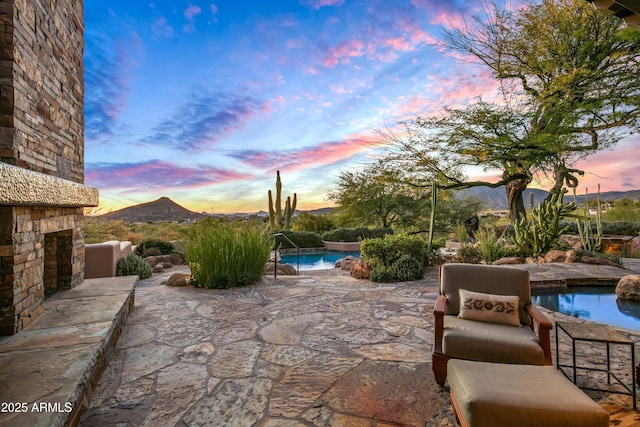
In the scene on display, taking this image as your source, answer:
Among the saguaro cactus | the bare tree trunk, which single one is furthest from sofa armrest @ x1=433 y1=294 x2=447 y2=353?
the saguaro cactus

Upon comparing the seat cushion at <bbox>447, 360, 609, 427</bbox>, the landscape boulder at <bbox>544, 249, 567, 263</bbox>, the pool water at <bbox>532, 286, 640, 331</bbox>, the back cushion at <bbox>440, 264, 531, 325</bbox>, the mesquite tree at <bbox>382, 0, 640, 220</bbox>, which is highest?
the mesquite tree at <bbox>382, 0, 640, 220</bbox>

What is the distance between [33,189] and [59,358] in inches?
51.8

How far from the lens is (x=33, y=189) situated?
254 centimetres

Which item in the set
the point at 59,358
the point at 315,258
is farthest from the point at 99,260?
the point at 315,258

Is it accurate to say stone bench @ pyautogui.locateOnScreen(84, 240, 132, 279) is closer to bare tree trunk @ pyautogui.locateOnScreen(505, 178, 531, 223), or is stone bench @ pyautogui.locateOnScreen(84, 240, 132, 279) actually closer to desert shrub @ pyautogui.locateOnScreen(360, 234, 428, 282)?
desert shrub @ pyautogui.locateOnScreen(360, 234, 428, 282)

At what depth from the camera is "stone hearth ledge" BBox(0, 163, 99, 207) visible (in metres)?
2.06

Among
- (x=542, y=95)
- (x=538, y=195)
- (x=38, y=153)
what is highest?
(x=542, y=95)

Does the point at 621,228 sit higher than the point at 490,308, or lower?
higher

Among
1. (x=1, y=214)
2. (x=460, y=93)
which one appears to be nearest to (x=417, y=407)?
(x=1, y=214)

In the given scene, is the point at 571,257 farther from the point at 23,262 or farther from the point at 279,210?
the point at 279,210

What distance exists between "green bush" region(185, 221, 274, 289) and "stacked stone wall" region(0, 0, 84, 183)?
1.96m

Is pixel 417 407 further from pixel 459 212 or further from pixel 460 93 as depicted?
pixel 459 212

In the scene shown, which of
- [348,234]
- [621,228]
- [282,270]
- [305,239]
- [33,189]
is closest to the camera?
[33,189]

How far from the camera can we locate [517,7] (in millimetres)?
9984
